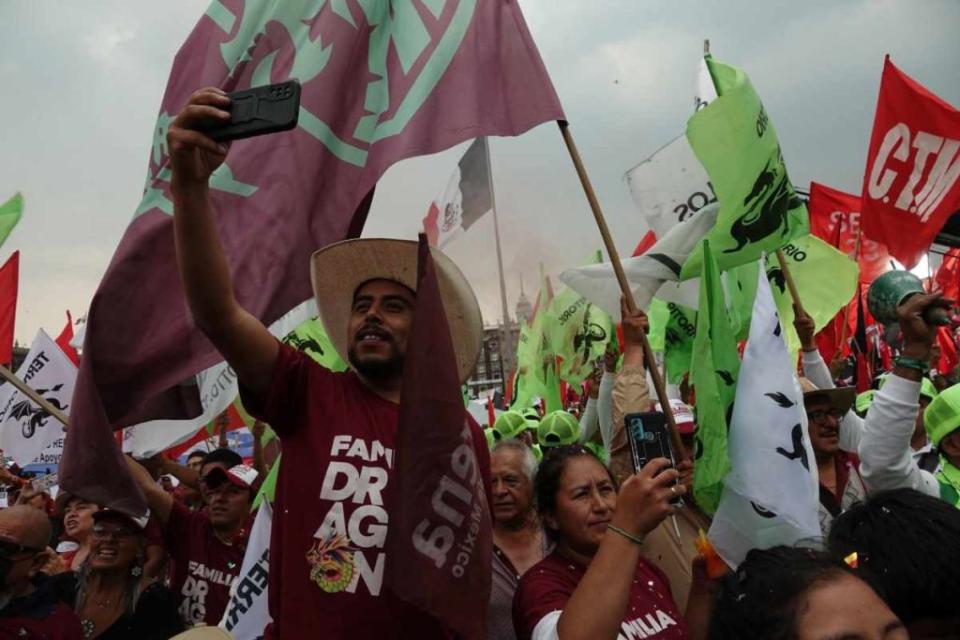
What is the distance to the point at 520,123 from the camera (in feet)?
8.26

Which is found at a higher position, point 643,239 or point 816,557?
point 643,239

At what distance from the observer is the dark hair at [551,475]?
95.0 inches

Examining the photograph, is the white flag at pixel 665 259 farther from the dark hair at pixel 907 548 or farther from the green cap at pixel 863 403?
the green cap at pixel 863 403

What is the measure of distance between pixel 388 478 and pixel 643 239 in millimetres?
6336

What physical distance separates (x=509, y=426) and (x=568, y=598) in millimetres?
3761

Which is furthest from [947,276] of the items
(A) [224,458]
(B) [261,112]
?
(B) [261,112]

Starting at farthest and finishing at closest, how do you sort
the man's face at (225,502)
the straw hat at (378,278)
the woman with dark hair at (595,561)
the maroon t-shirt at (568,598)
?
the man's face at (225,502)
the straw hat at (378,278)
the maroon t-shirt at (568,598)
the woman with dark hair at (595,561)

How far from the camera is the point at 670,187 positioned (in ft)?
14.4

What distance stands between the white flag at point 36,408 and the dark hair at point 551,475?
15.1ft

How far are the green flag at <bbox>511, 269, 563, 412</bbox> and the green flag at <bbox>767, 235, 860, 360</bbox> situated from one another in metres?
2.28

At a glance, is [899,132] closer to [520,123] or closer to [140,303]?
[520,123]

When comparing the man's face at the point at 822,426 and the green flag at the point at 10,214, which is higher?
the green flag at the point at 10,214

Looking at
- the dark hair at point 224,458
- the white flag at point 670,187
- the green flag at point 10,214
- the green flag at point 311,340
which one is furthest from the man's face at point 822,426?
the green flag at point 10,214

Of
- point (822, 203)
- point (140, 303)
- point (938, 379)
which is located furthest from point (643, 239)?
point (140, 303)
